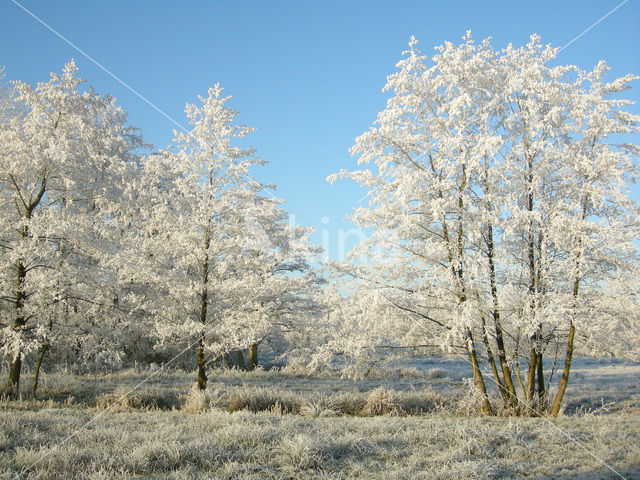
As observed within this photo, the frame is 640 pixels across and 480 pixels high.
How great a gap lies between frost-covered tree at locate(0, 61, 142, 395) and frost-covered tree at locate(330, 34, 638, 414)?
6.55m

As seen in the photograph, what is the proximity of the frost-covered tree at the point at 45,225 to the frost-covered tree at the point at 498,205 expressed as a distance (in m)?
6.55

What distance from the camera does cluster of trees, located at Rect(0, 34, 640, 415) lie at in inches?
320

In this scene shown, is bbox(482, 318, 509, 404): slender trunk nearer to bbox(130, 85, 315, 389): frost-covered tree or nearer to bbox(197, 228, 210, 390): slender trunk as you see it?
bbox(130, 85, 315, 389): frost-covered tree

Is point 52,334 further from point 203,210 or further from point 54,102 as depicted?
point 54,102

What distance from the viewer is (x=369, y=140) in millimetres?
8992

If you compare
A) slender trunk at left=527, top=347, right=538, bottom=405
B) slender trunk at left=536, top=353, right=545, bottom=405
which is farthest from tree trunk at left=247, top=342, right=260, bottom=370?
slender trunk at left=527, top=347, right=538, bottom=405

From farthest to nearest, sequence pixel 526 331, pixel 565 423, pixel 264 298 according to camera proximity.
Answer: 1. pixel 264 298
2. pixel 526 331
3. pixel 565 423

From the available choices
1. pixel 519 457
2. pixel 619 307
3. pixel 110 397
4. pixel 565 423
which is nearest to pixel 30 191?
pixel 110 397

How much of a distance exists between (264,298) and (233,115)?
6.28m

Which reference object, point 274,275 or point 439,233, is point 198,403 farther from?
point 274,275

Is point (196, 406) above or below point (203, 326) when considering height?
below

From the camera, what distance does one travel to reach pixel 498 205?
8.09 m

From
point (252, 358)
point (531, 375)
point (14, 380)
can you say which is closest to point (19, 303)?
point (14, 380)

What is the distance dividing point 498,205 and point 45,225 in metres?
9.72
